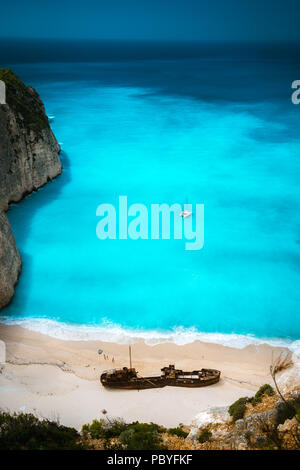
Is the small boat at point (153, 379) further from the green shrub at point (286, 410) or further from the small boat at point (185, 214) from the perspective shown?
the small boat at point (185, 214)

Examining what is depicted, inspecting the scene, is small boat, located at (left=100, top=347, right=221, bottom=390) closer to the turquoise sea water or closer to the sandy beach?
the sandy beach

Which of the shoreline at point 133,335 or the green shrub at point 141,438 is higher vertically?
the shoreline at point 133,335

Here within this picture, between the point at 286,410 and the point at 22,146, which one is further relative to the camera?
the point at 22,146

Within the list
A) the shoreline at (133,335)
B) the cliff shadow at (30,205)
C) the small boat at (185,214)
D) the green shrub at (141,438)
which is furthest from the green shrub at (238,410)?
the cliff shadow at (30,205)

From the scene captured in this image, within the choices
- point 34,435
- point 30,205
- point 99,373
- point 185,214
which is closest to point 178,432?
point 34,435

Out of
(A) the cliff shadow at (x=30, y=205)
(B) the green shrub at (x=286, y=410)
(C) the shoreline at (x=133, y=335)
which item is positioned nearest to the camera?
(B) the green shrub at (x=286, y=410)

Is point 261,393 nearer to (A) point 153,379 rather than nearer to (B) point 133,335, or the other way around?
(A) point 153,379

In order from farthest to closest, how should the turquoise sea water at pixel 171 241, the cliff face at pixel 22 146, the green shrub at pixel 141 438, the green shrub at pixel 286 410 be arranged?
the cliff face at pixel 22 146
the turquoise sea water at pixel 171 241
the green shrub at pixel 286 410
the green shrub at pixel 141 438
